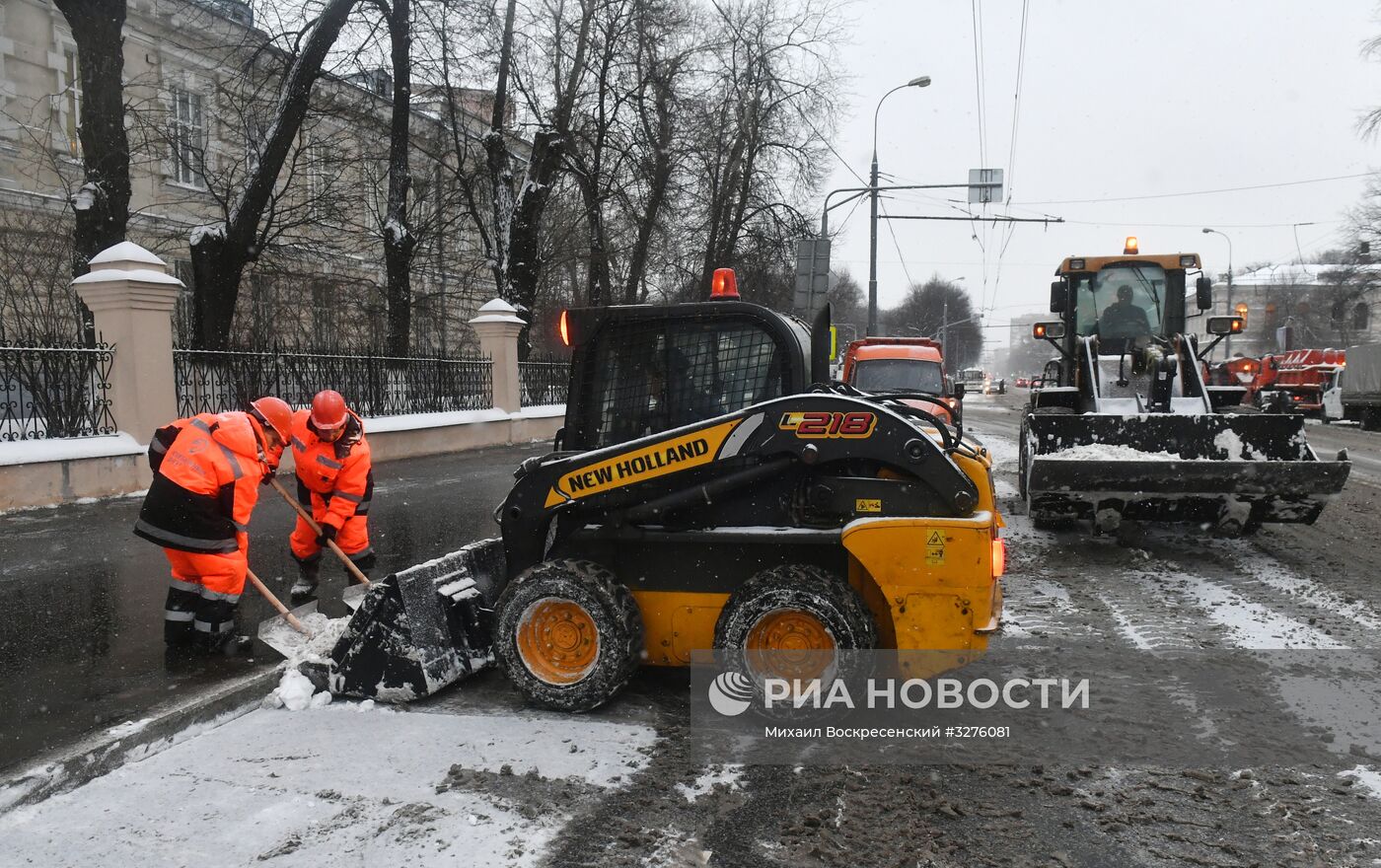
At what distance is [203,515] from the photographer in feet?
15.1

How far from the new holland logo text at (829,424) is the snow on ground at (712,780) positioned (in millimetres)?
1351

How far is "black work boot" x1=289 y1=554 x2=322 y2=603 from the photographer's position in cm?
584

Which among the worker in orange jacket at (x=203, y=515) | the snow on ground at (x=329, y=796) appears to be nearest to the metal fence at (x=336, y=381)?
the worker in orange jacket at (x=203, y=515)

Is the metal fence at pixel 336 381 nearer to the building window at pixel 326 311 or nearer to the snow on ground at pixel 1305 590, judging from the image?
the building window at pixel 326 311

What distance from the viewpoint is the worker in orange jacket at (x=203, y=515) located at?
15.2 ft

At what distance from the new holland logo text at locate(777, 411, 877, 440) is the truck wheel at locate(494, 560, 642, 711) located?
1057mm

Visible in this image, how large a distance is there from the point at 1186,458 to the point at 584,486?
5.32m

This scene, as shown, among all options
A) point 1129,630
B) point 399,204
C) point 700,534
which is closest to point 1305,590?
point 1129,630

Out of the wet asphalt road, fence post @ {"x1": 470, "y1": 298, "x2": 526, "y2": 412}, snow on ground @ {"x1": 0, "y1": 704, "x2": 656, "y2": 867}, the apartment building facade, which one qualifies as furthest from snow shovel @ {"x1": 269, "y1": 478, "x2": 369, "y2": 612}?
fence post @ {"x1": 470, "y1": 298, "x2": 526, "y2": 412}

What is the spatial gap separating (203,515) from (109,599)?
6.29ft

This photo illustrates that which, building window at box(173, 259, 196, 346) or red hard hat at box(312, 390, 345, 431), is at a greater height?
building window at box(173, 259, 196, 346)

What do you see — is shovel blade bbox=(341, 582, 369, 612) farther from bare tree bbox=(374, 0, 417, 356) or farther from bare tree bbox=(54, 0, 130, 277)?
bare tree bbox=(374, 0, 417, 356)

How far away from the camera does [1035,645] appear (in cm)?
506

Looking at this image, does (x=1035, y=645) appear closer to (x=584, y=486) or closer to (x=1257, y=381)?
(x=584, y=486)
